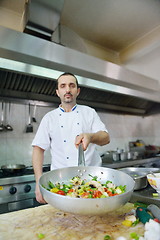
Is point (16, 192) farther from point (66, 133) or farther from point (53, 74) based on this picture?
point (53, 74)

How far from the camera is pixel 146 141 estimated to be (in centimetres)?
382

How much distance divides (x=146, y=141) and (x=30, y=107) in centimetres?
268

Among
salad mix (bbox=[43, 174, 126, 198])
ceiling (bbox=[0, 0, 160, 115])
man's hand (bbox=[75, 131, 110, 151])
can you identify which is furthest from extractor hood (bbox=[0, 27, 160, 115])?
salad mix (bbox=[43, 174, 126, 198])

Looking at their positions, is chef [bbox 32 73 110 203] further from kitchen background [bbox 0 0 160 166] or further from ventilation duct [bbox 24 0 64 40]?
kitchen background [bbox 0 0 160 166]

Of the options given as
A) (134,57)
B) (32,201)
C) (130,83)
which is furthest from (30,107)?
(134,57)

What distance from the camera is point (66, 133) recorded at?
1.37 meters

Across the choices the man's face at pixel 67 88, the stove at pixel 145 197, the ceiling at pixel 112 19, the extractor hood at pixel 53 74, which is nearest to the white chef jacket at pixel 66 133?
the man's face at pixel 67 88

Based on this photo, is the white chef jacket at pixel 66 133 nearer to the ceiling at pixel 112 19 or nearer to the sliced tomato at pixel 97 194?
the sliced tomato at pixel 97 194

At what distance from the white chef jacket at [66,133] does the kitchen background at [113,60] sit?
116cm

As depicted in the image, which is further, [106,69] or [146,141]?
[146,141]

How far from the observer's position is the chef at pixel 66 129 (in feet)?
4.22

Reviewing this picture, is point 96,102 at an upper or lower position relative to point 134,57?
lower

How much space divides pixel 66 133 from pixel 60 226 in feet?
2.63

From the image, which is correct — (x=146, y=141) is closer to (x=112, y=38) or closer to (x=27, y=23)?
(x=112, y=38)
